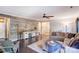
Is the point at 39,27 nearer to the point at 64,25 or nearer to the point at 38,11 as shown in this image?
the point at 38,11

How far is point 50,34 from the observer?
5.95 feet

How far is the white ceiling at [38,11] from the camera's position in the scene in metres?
1.70

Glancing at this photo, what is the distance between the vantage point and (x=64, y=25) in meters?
1.81

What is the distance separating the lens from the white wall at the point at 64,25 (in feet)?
5.83

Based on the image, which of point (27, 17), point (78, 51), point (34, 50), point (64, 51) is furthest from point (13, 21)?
point (78, 51)

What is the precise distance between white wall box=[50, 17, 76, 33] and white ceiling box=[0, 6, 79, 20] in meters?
0.07

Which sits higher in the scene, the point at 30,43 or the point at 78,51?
the point at 30,43

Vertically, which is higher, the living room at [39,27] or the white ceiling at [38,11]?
the white ceiling at [38,11]

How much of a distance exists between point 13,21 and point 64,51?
998 mm

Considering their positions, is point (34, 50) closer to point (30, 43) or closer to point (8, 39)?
point (30, 43)

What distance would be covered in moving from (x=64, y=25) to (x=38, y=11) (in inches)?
20.4

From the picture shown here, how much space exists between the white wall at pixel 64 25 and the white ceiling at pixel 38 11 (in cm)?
7

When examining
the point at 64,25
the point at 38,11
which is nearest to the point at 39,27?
the point at 38,11

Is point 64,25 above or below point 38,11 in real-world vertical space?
below
